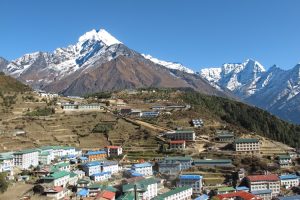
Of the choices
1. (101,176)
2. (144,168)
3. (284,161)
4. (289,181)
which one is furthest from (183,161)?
(284,161)

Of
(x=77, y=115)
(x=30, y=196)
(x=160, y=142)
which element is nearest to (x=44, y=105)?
(x=77, y=115)

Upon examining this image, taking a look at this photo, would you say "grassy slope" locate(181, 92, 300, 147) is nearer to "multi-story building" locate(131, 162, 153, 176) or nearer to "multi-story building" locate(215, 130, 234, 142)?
"multi-story building" locate(215, 130, 234, 142)

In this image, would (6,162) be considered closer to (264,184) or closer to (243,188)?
(243,188)

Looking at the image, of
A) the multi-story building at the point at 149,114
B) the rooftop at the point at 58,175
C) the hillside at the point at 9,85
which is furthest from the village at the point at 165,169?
the hillside at the point at 9,85

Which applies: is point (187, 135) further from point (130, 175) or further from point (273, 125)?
point (273, 125)

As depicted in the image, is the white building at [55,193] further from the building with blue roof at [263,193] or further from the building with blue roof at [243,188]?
the building with blue roof at [263,193]
